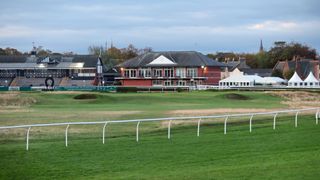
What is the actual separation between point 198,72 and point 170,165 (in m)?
78.3

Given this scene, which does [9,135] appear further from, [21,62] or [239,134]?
[21,62]

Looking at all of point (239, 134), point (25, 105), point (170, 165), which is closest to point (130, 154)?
point (170, 165)

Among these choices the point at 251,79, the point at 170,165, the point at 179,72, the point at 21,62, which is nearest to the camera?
the point at 170,165

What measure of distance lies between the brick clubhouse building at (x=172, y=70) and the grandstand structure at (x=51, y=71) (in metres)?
10.7

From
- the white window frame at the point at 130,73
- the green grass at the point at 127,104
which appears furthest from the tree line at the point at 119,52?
the green grass at the point at 127,104

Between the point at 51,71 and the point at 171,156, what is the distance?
94.9m

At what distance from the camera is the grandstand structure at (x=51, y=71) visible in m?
108

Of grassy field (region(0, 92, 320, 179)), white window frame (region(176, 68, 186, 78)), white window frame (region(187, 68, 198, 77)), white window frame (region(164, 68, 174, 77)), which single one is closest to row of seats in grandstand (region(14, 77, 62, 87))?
white window frame (region(164, 68, 174, 77))

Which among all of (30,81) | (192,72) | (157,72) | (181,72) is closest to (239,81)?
(192,72)

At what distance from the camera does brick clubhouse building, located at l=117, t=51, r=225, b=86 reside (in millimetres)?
94438

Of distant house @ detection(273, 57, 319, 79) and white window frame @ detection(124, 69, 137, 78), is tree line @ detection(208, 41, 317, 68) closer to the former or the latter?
distant house @ detection(273, 57, 319, 79)

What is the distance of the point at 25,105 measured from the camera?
1891 inches

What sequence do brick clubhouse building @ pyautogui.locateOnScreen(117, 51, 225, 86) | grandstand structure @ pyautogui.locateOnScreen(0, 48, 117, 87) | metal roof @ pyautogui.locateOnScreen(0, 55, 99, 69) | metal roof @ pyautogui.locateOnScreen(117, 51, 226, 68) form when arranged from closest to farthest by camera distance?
brick clubhouse building @ pyautogui.locateOnScreen(117, 51, 225, 86), metal roof @ pyautogui.locateOnScreen(117, 51, 226, 68), grandstand structure @ pyautogui.locateOnScreen(0, 48, 117, 87), metal roof @ pyautogui.locateOnScreen(0, 55, 99, 69)

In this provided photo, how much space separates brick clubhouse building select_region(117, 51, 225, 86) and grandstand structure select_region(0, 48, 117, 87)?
10.7m
